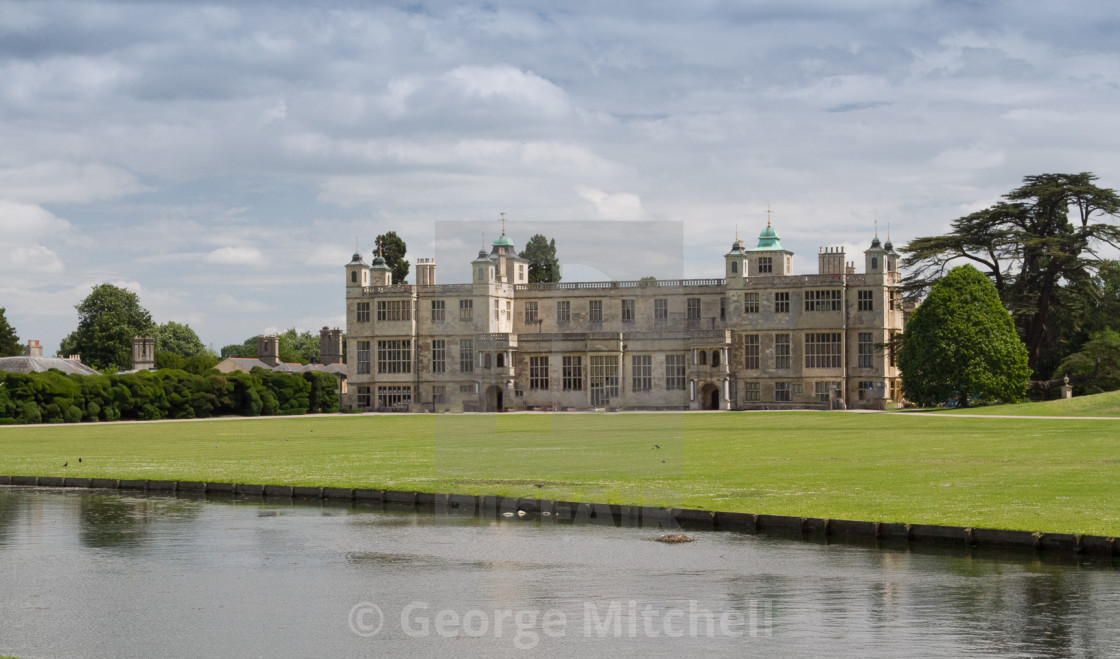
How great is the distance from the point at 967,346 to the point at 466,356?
3214cm

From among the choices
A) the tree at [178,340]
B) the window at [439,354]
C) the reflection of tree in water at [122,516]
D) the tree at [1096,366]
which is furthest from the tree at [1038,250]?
the tree at [178,340]

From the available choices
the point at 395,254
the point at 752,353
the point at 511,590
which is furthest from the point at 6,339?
the point at 511,590

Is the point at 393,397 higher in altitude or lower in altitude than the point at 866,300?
lower

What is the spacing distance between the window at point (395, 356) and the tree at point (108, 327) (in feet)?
100

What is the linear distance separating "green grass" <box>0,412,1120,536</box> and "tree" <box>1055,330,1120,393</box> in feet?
61.2

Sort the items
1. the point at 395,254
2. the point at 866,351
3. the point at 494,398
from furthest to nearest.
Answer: the point at 395,254 < the point at 494,398 < the point at 866,351

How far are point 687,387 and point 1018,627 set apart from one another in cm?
6580

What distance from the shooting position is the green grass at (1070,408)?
165 feet

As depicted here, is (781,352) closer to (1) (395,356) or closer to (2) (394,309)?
(1) (395,356)

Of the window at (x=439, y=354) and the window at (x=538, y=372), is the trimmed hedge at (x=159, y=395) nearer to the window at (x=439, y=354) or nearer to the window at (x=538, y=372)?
the window at (x=439, y=354)

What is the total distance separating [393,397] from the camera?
8188 cm

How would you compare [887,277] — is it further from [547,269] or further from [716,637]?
[716,637]

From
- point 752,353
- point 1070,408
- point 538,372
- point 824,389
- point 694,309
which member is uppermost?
point 694,309

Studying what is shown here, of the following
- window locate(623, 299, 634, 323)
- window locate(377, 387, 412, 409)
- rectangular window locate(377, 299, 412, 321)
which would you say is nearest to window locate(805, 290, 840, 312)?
window locate(623, 299, 634, 323)
